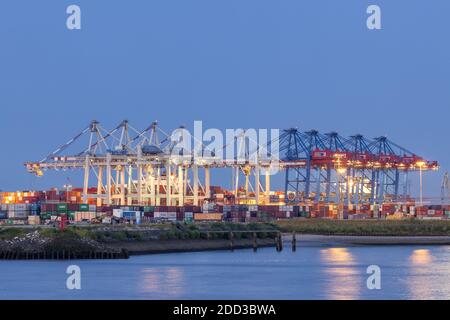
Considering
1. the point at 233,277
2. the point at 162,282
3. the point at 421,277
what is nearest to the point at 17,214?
the point at 233,277

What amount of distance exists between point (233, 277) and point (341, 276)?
495 centimetres

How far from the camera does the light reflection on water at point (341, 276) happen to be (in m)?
42.5

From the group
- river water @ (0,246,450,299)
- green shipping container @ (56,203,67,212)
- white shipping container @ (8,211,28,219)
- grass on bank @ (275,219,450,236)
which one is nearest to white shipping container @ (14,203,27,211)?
white shipping container @ (8,211,28,219)

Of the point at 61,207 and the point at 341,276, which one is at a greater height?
the point at 61,207

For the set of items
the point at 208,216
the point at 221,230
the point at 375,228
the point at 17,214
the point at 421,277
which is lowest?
the point at 421,277

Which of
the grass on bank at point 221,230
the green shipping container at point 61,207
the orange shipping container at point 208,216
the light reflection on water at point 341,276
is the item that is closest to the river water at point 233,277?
the light reflection on water at point 341,276

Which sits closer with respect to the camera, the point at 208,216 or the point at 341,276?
the point at 341,276

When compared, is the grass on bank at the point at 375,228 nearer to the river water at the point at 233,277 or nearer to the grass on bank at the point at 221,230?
the grass on bank at the point at 221,230

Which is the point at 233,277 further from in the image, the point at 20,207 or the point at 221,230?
the point at 20,207

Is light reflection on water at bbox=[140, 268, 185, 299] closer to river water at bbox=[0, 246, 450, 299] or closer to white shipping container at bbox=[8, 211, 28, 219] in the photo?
river water at bbox=[0, 246, 450, 299]

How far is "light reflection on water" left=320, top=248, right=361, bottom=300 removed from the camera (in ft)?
140

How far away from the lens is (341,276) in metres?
50.7
